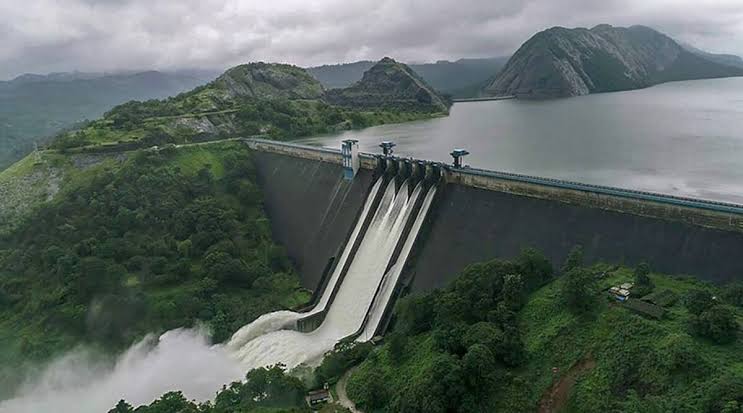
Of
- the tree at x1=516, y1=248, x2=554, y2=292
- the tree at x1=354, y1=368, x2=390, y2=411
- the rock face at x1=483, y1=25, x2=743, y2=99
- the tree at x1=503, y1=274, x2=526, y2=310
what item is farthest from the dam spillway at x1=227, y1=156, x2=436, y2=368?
the rock face at x1=483, y1=25, x2=743, y2=99

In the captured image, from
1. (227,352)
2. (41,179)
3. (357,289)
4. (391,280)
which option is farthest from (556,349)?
(41,179)

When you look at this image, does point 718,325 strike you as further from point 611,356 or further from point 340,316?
point 340,316

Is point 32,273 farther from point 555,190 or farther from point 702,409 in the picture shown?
point 702,409

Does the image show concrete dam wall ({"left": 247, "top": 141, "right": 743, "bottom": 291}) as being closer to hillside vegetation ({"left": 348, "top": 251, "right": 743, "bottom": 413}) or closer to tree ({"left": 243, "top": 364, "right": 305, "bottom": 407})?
hillside vegetation ({"left": 348, "top": 251, "right": 743, "bottom": 413})

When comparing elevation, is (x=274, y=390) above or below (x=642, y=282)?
below

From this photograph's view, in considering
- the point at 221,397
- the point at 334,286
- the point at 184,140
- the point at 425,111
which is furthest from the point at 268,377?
the point at 425,111

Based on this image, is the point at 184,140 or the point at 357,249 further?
the point at 184,140
